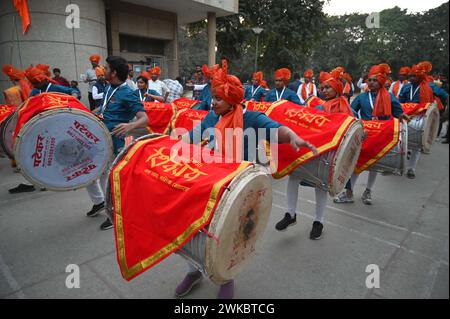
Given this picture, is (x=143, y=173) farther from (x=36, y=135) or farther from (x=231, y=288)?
(x=36, y=135)

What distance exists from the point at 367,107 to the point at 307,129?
1.96 m

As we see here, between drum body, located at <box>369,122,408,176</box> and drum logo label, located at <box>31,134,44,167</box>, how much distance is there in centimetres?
398

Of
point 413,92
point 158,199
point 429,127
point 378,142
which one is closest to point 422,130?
point 429,127

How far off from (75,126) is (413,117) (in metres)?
5.27

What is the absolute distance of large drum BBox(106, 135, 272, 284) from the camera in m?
1.76

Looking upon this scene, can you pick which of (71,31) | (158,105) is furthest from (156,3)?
(158,105)

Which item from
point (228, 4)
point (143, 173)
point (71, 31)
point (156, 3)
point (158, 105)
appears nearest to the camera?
point (143, 173)

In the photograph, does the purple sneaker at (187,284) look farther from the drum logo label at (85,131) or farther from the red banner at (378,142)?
the red banner at (378,142)

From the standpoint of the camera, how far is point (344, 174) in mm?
3105

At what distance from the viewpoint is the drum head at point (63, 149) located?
9.72ft

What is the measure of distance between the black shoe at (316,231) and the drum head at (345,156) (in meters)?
0.69

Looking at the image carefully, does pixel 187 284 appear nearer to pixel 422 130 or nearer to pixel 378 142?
pixel 378 142

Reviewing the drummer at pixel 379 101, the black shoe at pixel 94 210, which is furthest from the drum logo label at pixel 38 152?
the drummer at pixel 379 101

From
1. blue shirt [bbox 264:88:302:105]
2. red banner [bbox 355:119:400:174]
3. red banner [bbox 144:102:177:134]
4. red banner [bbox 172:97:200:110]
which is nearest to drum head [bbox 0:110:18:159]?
red banner [bbox 144:102:177:134]
